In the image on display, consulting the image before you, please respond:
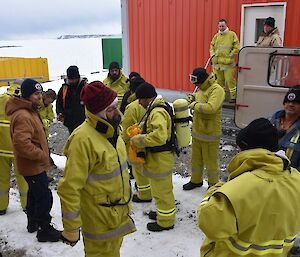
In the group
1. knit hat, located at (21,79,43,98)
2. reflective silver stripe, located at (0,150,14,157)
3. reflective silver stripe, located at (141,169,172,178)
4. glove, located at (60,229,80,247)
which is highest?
knit hat, located at (21,79,43,98)

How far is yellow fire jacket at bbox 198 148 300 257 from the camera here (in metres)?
1.96

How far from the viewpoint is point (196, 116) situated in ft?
17.7

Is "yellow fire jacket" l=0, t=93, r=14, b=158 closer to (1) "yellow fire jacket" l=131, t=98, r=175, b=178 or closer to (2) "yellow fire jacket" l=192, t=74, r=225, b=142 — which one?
(1) "yellow fire jacket" l=131, t=98, r=175, b=178

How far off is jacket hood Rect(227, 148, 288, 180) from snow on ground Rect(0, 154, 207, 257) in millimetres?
2276

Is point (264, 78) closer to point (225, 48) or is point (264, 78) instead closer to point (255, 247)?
point (225, 48)

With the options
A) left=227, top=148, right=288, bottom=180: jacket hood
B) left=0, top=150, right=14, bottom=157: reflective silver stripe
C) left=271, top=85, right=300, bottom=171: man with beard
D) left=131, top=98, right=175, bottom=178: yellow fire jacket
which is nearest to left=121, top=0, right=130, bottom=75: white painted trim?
left=0, top=150, right=14, bottom=157: reflective silver stripe

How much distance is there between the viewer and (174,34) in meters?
10.6

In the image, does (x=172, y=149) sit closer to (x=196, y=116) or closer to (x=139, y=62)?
(x=196, y=116)

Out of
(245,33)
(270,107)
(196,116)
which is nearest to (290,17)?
(245,33)

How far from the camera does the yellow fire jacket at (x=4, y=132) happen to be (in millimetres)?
4712

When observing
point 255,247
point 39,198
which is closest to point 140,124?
point 39,198

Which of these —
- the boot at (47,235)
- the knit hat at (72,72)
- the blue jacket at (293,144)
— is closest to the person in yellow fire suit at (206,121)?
the blue jacket at (293,144)

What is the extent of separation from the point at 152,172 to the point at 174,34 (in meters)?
7.08

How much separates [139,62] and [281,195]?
10.4 metres
